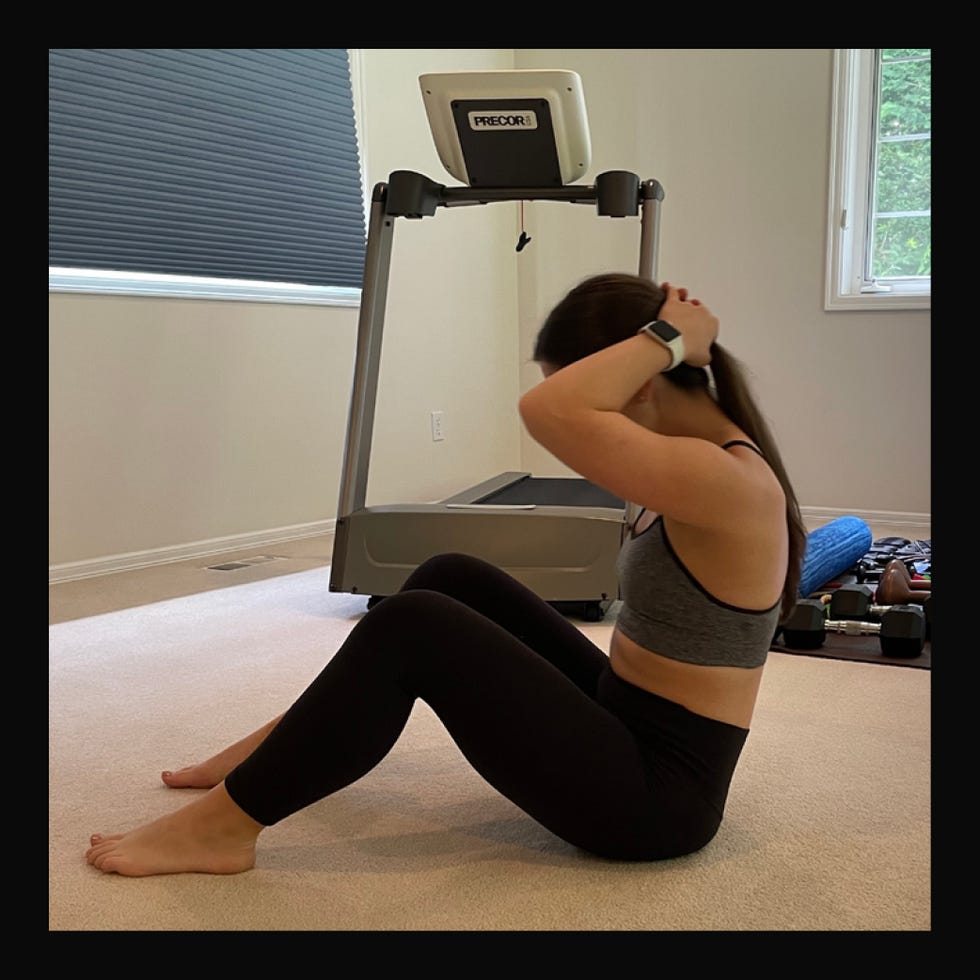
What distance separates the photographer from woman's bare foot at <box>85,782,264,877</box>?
4.93 feet

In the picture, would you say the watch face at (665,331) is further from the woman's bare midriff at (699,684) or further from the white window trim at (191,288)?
the white window trim at (191,288)

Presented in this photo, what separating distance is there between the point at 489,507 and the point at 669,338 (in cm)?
Answer: 183

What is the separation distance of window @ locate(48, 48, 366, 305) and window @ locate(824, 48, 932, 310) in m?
1.85

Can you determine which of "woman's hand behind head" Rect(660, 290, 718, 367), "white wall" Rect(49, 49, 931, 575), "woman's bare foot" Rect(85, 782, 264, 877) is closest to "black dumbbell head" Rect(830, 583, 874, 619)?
"woman's hand behind head" Rect(660, 290, 718, 367)

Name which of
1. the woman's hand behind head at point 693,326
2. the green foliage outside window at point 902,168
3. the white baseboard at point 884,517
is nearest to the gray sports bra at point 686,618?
the woman's hand behind head at point 693,326

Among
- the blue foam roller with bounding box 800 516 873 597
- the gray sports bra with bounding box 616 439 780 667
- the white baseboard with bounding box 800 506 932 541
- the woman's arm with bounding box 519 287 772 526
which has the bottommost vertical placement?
the white baseboard with bounding box 800 506 932 541

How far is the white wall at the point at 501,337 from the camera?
13.1ft

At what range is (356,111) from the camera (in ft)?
15.0

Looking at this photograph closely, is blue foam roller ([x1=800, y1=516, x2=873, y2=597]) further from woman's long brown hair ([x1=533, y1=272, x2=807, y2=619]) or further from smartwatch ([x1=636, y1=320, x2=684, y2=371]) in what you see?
smartwatch ([x1=636, y1=320, x2=684, y2=371])

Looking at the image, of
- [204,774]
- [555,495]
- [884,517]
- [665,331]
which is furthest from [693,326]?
[884,517]

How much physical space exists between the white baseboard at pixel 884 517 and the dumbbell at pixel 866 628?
5.53 feet

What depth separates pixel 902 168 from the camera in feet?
15.0

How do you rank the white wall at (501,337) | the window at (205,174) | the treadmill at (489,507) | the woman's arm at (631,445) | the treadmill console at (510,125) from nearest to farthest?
the woman's arm at (631,445) < the treadmill console at (510,125) < the treadmill at (489,507) < the window at (205,174) < the white wall at (501,337)

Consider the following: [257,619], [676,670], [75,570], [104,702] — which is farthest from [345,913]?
[75,570]
